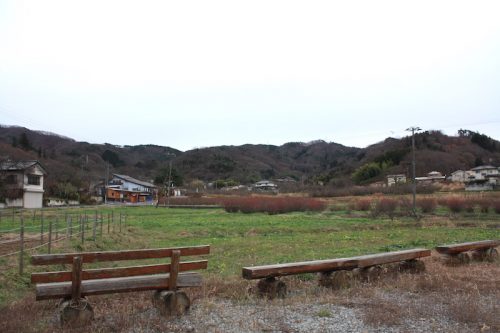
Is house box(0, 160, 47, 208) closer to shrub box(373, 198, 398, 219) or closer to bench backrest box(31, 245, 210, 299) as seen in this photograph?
shrub box(373, 198, 398, 219)

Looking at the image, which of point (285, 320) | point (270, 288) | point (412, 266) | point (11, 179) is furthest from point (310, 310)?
point (11, 179)

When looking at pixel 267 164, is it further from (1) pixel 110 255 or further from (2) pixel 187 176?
(1) pixel 110 255

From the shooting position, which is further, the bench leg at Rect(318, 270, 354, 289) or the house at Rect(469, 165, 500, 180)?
the house at Rect(469, 165, 500, 180)

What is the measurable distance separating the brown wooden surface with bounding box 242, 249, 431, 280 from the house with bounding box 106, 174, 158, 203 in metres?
78.6

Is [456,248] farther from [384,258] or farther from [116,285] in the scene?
[116,285]

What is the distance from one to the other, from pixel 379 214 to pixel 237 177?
9587cm

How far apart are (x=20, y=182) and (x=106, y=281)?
170 ft

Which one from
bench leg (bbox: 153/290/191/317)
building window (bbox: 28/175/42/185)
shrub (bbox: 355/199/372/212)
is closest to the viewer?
bench leg (bbox: 153/290/191/317)

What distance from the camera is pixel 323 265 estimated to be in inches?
304

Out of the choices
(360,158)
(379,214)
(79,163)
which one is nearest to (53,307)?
(379,214)

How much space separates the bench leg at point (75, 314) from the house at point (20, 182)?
1971 inches

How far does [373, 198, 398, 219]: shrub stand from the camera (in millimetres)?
35969

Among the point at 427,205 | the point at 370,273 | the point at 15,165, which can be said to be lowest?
the point at 370,273

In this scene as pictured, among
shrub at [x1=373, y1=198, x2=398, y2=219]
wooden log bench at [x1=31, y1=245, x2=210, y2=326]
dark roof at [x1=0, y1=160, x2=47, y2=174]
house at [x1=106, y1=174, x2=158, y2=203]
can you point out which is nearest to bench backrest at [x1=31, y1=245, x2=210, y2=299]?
wooden log bench at [x1=31, y1=245, x2=210, y2=326]
